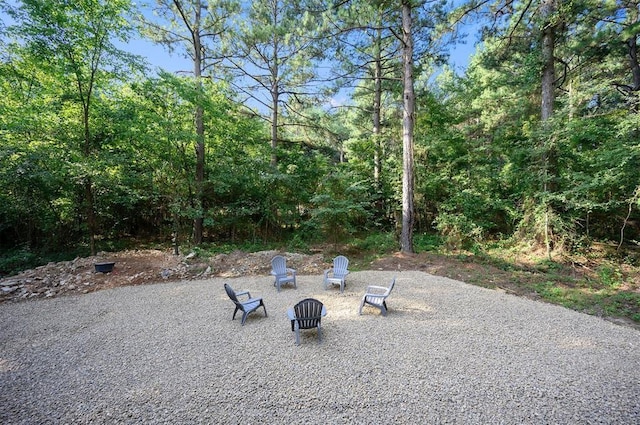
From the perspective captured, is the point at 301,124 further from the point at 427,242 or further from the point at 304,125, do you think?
the point at 427,242

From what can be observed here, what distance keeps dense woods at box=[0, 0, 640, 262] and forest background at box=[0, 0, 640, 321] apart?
59mm

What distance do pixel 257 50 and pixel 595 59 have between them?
1150 cm

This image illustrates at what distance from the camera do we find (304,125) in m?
12.1

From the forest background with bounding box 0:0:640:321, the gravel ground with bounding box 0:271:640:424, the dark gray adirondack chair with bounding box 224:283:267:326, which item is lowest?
the gravel ground with bounding box 0:271:640:424

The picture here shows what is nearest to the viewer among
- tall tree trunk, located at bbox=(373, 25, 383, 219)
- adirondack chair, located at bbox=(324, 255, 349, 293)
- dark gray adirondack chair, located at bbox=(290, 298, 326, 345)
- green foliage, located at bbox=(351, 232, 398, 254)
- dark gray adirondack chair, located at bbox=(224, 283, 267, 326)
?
dark gray adirondack chair, located at bbox=(290, 298, 326, 345)

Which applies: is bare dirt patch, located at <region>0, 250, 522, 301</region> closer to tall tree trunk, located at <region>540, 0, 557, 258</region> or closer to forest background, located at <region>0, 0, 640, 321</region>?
forest background, located at <region>0, 0, 640, 321</region>

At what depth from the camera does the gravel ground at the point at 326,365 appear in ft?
7.21

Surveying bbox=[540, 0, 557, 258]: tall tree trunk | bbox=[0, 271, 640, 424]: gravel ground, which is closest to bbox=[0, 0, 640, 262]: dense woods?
bbox=[540, 0, 557, 258]: tall tree trunk

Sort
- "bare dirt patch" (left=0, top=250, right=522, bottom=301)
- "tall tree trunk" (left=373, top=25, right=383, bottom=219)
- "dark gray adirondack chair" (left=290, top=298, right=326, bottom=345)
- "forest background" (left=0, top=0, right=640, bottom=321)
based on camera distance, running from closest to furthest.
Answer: "dark gray adirondack chair" (left=290, top=298, right=326, bottom=345) → "bare dirt patch" (left=0, top=250, right=522, bottom=301) → "forest background" (left=0, top=0, right=640, bottom=321) → "tall tree trunk" (left=373, top=25, right=383, bottom=219)

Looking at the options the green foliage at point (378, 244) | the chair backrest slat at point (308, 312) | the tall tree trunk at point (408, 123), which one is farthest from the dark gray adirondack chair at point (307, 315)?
the green foliage at point (378, 244)

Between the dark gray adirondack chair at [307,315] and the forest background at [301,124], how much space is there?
458 cm

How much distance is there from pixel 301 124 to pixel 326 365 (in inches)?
434

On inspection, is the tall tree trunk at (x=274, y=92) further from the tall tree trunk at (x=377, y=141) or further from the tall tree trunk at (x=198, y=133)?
the tall tree trunk at (x=377, y=141)

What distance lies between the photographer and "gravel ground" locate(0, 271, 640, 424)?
86.5 inches
